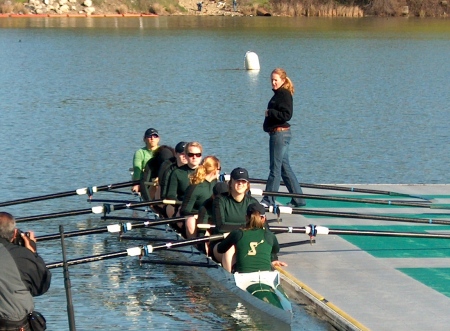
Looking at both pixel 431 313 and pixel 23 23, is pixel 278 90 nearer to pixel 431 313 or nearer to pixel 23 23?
pixel 431 313

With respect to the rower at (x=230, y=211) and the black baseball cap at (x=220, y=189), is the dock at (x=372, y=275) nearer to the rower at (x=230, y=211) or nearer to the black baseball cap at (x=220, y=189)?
the rower at (x=230, y=211)

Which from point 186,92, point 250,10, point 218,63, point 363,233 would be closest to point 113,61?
point 218,63

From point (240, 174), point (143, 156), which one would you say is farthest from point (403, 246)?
point (143, 156)

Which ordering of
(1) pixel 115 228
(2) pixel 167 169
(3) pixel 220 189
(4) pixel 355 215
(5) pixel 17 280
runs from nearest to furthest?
(5) pixel 17 280 → (3) pixel 220 189 → (1) pixel 115 228 → (4) pixel 355 215 → (2) pixel 167 169

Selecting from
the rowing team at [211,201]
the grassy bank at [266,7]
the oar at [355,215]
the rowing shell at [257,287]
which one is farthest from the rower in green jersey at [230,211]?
the grassy bank at [266,7]

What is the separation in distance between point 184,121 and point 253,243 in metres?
17.3

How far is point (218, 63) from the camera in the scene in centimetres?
→ 4600

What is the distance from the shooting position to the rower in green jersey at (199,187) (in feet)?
38.3

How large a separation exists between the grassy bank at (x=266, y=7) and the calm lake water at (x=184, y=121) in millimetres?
23881

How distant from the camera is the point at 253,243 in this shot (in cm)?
984

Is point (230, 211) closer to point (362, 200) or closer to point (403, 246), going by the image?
point (403, 246)

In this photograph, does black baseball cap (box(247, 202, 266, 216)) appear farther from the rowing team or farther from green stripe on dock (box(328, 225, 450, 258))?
green stripe on dock (box(328, 225, 450, 258))

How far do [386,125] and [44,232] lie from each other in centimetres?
1432

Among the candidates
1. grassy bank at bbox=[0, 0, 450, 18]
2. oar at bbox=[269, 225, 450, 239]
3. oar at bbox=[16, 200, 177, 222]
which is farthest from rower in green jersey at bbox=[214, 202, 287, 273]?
grassy bank at bbox=[0, 0, 450, 18]
